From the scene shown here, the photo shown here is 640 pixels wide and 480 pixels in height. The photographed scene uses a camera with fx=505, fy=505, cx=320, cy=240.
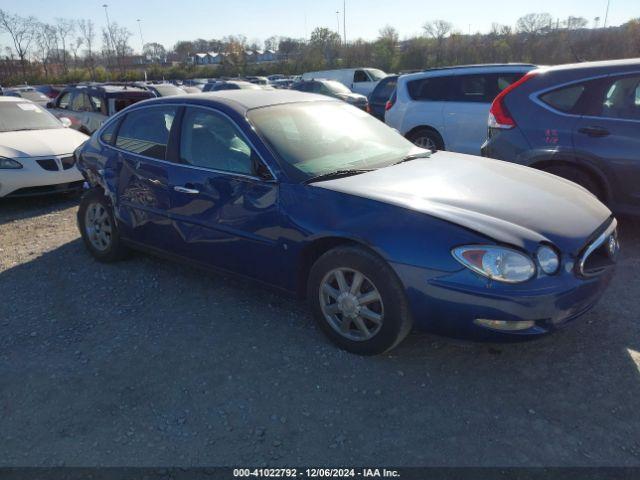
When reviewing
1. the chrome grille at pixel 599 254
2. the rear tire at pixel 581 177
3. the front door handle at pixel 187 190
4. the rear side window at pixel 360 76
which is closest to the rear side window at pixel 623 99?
the rear tire at pixel 581 177

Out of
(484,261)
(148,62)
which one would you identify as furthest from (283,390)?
(148,62)

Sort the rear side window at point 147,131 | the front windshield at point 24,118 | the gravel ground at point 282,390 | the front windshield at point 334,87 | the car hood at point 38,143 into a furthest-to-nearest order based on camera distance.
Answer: the front windshield at point 334,87
the front windshield at point 24,118
the car hood at point 38,143
the rear side window at point 147,131
the gravel ground at point 282,390

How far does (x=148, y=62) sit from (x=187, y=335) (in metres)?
87.8

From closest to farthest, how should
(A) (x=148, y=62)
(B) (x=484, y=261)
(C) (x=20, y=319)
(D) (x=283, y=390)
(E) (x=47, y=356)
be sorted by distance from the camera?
(B) (x=484, y=261), (D) (x=283, y=390), (E) (x=47, y=356), (C) (x=20, y=319), (A) (x=148, y=62)

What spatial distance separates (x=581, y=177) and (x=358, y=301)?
10.0 feet

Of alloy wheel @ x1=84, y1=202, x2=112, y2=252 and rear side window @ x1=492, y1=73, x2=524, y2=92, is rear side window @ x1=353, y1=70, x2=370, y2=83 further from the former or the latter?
alloy wheel @ x1=84, y1=202, x2=112, y2=252

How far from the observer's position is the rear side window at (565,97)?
4805 mm

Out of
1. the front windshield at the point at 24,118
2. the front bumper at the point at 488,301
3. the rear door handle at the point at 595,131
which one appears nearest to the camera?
the front bumper at the point at 488,301

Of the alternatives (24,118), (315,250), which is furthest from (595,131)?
(24,118)

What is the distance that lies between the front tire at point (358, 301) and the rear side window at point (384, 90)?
10.8m

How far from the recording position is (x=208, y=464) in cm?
235

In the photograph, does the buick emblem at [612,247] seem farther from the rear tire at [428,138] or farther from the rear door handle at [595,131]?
the rear tire at [428,138]

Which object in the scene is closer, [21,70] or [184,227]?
[184,227]

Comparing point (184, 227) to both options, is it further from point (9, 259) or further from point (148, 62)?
point (148, 62)
